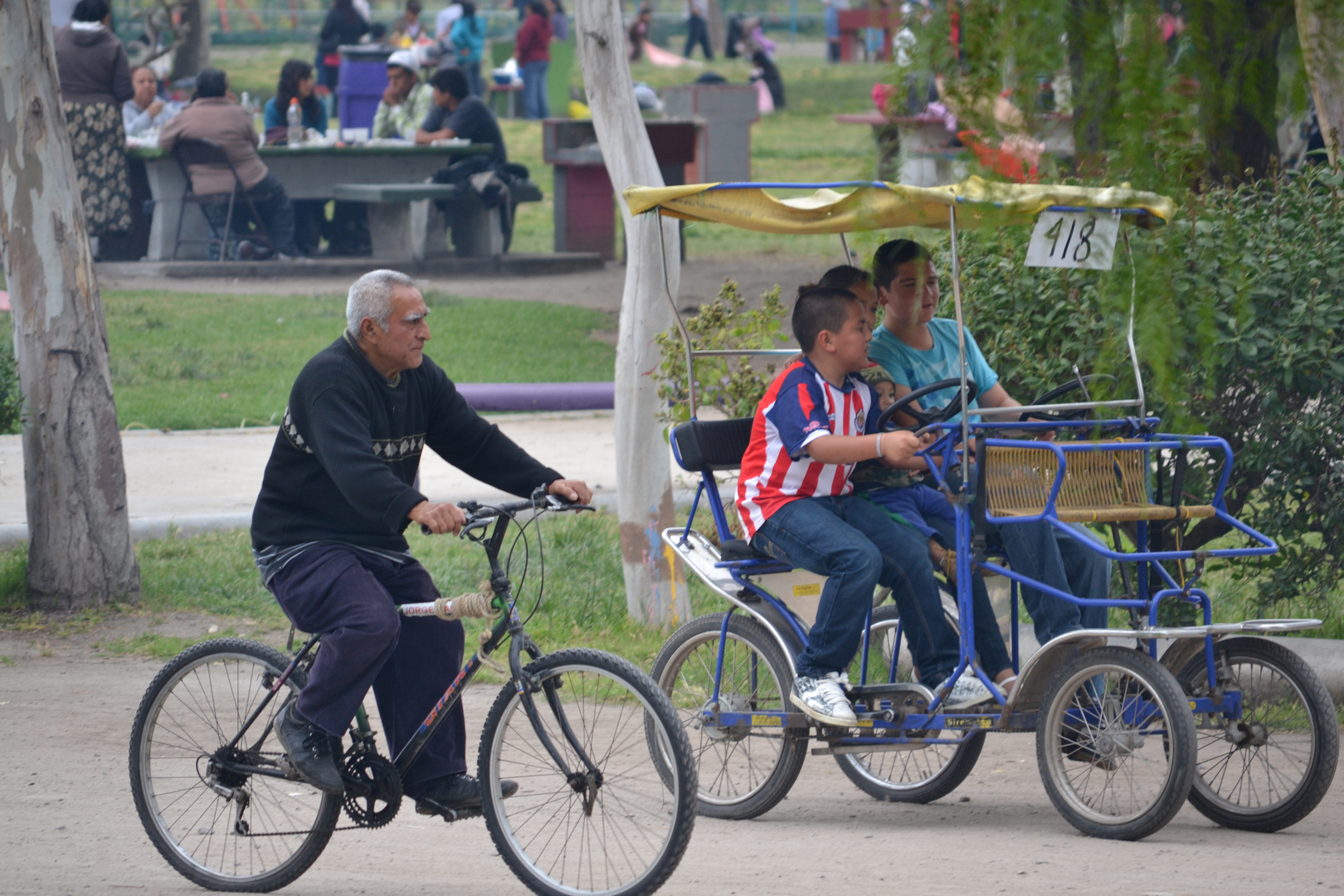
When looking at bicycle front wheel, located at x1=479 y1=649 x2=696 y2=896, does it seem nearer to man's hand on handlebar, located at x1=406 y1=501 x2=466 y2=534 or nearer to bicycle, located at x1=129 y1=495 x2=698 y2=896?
bicycle, located at x1=129 y1=495 x2=698 y2=896

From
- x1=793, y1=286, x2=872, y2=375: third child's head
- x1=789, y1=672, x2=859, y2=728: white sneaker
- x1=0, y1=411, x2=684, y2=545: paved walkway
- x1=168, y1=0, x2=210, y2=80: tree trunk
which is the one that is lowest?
x1=0, y1=411, x2=684, y2=545: paved walkway

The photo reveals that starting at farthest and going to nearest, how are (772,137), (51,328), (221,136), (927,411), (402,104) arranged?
(772,137)
(402,104)
(221,136)
(51,328)
(927,411)

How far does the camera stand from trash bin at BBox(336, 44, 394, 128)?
71.3 ft

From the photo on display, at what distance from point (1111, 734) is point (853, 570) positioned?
2.72 feet

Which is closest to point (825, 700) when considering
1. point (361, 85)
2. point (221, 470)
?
point (221, 470)

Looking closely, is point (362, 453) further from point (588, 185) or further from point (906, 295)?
point (588, 185)

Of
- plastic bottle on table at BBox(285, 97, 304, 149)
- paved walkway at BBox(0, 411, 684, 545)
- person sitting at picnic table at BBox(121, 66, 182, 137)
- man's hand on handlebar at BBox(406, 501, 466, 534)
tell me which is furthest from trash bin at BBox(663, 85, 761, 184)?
man's hand on handlebar at BBox(406, 501, 466, 534)

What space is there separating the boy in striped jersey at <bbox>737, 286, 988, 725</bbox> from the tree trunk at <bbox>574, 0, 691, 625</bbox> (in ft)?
6.86

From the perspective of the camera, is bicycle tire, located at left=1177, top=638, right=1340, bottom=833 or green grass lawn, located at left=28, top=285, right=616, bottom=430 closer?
bicycle tire, located at left=1177, top=638, right=1340, bottom=833

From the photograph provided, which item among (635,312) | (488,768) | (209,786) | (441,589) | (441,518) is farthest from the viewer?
(441,589)

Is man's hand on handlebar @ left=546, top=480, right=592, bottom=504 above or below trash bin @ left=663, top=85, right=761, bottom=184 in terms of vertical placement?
below

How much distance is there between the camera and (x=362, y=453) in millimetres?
4047

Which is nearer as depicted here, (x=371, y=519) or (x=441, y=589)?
(x=371, y=519)

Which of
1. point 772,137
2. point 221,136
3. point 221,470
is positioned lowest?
point 221,470
